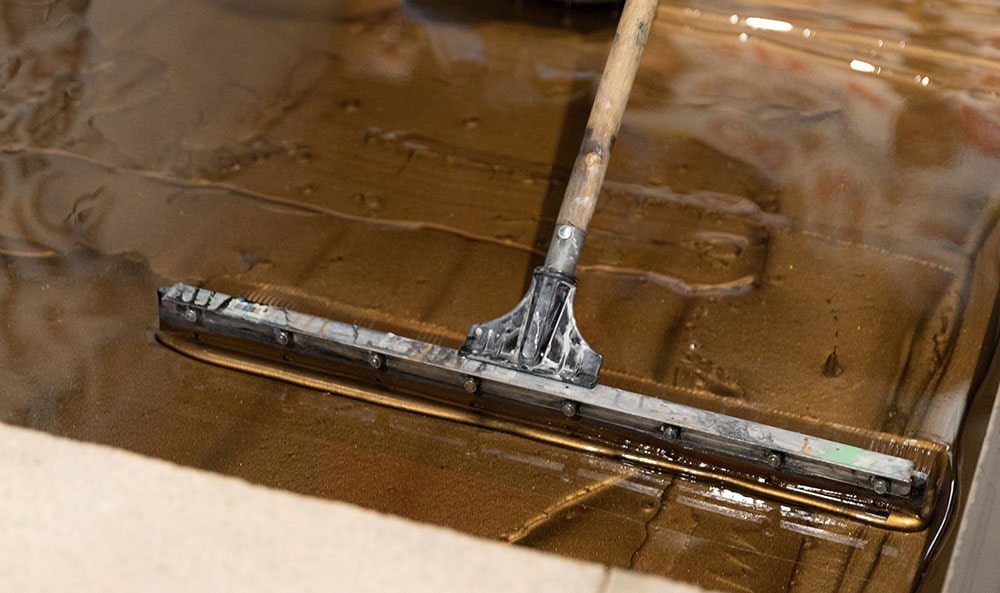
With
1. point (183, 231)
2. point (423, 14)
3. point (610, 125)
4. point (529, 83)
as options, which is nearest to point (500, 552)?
point (610, 125)

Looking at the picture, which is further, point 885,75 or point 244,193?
point 885,75

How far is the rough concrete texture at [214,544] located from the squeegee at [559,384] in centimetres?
26

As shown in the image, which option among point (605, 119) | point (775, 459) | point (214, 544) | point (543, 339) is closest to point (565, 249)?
point (543, 339)

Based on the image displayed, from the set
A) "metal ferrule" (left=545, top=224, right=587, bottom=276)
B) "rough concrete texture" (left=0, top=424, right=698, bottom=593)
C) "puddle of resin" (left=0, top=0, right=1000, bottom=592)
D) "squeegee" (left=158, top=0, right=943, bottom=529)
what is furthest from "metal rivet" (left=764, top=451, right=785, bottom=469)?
"metal ferrule" (left=545, top=224, right=587, bottom=276)

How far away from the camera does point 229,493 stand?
6.08ft

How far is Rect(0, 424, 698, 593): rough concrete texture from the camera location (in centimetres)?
173

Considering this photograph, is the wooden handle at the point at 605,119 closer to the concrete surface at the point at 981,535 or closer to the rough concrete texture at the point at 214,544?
the rough concrete texture at the point at 214,544

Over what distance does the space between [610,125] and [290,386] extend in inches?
34.2

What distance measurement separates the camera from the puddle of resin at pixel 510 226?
1898 mm

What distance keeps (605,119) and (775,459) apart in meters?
0.78

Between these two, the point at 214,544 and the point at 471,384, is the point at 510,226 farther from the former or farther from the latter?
the point at 214,544

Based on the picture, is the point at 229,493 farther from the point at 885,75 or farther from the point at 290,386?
the point at 885,75

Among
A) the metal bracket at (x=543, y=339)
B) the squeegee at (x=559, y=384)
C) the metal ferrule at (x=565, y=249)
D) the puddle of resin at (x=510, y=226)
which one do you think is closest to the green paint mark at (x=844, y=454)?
the squeegee at (x=559, y=384)

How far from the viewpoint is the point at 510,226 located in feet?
7.75
